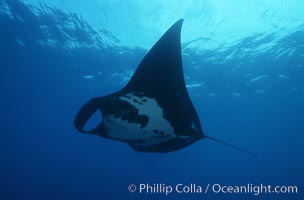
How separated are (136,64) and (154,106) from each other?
42.7 feet

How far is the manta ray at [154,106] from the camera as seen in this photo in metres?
4.16

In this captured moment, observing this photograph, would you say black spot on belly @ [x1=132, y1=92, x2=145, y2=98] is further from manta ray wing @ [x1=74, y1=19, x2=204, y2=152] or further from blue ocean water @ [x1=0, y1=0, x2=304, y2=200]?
blue ocean water @ [x1=0, y1=0, x2=304, y2=200]

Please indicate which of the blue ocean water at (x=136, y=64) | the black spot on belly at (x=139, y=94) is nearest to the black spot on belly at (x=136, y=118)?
the black spot on belly at (x=139, y=94)

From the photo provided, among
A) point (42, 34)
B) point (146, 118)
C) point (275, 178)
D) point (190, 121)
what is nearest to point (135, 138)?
point (146, 118)

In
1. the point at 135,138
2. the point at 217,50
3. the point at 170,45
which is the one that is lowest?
the point at 135,138

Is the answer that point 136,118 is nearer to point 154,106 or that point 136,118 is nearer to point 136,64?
point 154,106

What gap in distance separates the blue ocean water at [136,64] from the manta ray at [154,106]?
8772mm

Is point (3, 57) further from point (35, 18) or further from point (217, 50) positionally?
point (217, 50)

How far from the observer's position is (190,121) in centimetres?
454

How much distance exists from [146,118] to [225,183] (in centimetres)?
6587

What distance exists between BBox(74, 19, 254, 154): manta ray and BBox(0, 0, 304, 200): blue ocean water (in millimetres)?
8772

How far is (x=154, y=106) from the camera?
4582mm

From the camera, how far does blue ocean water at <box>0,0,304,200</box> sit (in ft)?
43.0

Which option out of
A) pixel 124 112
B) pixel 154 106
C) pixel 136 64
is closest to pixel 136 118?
pixel 124 112
